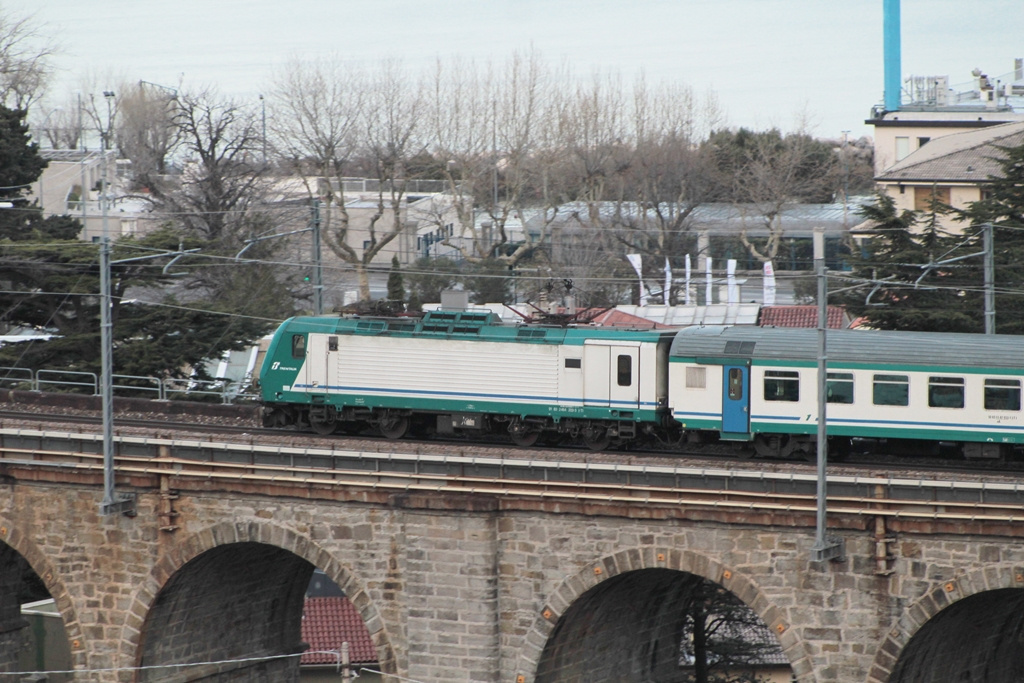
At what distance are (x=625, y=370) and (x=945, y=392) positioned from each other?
7.57m

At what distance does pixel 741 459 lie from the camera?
102 feet

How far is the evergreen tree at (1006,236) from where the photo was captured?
42.6 m

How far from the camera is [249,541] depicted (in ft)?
97.4

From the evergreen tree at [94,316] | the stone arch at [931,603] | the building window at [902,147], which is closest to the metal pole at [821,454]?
the stone arch at [931,603]

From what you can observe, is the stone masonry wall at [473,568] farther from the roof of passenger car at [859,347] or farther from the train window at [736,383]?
the roof of passenger car at [859,347]

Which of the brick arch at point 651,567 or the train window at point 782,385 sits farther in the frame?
the train window at point 782,385

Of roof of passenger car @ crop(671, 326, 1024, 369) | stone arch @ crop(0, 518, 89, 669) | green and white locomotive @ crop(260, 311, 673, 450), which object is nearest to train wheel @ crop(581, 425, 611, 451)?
green and white locomotive @ crop(260, 311, 673, 450)

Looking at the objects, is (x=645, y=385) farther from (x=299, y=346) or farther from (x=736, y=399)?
(x=299, y=346)

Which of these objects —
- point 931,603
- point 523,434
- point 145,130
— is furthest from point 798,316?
point 145,130

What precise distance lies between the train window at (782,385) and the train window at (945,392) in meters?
2.97

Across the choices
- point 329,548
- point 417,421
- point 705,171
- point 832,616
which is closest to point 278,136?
point 705,171

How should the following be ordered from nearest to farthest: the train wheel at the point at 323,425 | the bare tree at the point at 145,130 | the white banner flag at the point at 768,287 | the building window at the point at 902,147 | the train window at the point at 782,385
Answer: the train window at the point at 782,385 → the train wheel at the point at 323,425 → the white banner flag at the point at 768,287 → the building window at the point at 902,147 → the bare tree at the point at 145,130

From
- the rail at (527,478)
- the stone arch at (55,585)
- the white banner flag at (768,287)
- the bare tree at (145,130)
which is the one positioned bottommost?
the stone arch at (55,585)

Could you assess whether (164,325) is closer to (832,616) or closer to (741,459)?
(741,459)
